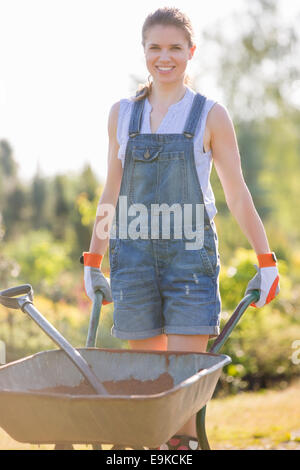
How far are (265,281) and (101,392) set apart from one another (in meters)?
0.76

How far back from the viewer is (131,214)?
240 centimetres

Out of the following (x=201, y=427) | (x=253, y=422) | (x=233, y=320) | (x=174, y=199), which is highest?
(x=174, y=199)

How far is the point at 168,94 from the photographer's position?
96.7 inches

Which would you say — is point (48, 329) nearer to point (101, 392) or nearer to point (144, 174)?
point (101, 392)

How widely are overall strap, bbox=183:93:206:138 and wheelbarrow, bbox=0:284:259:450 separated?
0.60 meters

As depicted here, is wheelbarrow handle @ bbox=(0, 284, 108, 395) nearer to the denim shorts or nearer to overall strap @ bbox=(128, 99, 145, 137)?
the denim shorts

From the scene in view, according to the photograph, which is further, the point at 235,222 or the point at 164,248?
the point at 235,222

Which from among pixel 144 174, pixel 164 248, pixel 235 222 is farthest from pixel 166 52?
pixel 235 222

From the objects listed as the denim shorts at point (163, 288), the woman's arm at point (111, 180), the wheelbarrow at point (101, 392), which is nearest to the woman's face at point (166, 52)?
the woman's arm at point (111, 180)

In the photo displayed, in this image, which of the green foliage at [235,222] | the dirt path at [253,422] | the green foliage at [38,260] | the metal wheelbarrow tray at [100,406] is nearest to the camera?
the metal wheelbarrow tray at [100,406]

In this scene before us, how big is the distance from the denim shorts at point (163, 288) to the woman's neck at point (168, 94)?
511 mm

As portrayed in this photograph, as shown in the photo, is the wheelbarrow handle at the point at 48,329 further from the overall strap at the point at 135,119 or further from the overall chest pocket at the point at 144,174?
the overall strap at the point at 135,119

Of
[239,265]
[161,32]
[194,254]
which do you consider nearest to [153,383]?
[194,254]

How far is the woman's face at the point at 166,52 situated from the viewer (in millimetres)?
2355
